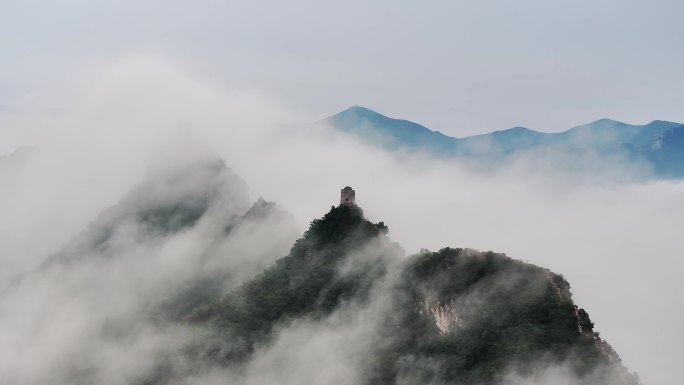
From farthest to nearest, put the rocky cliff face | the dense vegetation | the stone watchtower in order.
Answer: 1. the stone watchtower
2. the rocky cliff face
3. the dense vegetation

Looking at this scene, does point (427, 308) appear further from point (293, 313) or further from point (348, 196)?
point (348, 196)

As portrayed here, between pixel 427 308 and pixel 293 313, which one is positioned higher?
pixel 293 313

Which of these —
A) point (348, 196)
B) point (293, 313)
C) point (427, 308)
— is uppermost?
point (348, 196)

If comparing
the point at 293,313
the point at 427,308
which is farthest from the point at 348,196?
the point at 427,308

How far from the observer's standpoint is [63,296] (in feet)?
504

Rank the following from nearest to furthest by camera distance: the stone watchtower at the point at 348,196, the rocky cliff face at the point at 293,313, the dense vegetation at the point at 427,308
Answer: the dense vegetation at the point at 427,308 → the rocky cliff face at the point at 293,313 → the stone watchtower at the point at 348,196

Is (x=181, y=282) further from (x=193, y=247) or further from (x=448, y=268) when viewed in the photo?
(x=448, y=268)

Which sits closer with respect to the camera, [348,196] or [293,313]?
[293,313]

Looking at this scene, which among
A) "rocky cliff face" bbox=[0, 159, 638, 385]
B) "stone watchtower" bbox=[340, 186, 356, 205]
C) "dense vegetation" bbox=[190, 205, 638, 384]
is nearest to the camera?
"dense vegetation" bbox=[190, 205, 638, 384]

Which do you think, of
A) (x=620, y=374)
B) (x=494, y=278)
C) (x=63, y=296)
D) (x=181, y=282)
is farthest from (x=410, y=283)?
(x=63, y=296)

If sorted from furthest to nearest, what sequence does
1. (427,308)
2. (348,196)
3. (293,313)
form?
(348,196), (293,313), (427,308)

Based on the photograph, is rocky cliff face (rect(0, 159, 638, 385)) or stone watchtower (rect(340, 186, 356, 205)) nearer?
rocky cliff face (rect(0, 159, 638, 385))

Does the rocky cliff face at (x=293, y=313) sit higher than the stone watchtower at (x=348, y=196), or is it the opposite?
the stone watchtower at (x=348, y=196)

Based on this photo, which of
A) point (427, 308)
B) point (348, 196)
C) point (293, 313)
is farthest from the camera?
point (348, 196)
